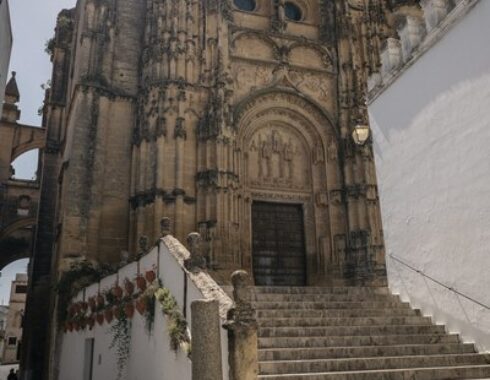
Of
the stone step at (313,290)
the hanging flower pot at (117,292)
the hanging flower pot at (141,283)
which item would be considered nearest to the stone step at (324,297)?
the stone step at (313,290)

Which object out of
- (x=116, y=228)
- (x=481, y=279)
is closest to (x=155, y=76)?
(x=116, y=228)

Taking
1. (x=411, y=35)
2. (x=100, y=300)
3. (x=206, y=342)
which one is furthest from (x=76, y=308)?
(x=411, y=35)

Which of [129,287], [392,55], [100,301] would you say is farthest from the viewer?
[100,301]

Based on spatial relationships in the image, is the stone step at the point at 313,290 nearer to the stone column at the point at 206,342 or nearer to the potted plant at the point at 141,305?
the potted plant at the point at 141,305

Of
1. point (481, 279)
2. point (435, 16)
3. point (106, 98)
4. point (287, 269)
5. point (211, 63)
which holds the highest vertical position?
point (211, 63)

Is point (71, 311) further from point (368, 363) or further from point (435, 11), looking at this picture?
point (435, 11)

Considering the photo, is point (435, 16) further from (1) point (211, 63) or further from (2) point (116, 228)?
(2) point (116, 228)

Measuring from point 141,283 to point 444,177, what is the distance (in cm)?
625

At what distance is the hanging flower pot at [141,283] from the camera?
989 centimetres

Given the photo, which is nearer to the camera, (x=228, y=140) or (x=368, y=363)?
(x=368, y=363)

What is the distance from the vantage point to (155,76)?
1620 centimetres

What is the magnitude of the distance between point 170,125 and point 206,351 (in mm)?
10977

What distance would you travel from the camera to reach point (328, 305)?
997cm

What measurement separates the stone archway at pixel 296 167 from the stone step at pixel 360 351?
828 centimetres
